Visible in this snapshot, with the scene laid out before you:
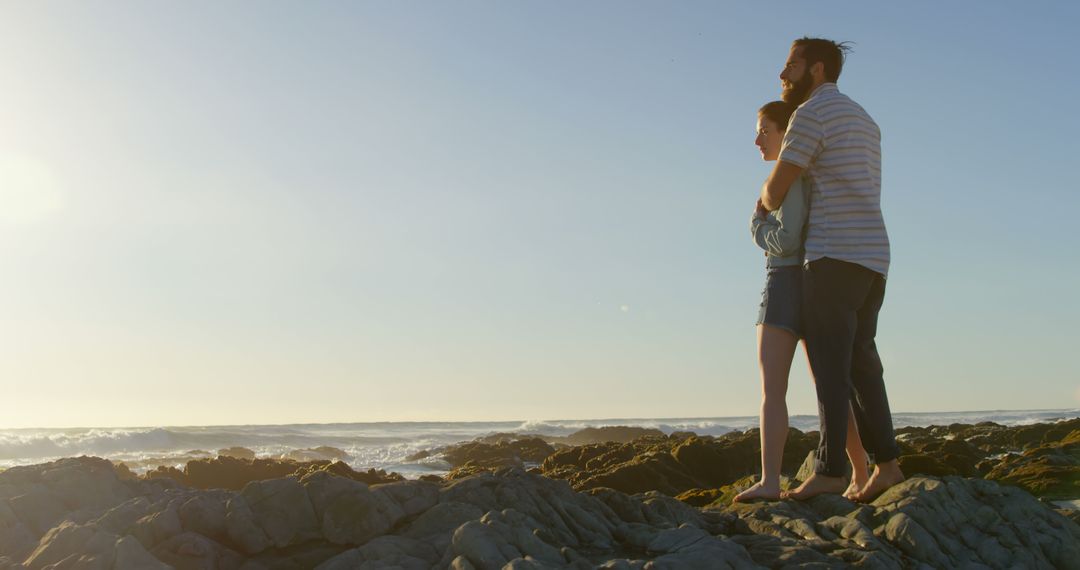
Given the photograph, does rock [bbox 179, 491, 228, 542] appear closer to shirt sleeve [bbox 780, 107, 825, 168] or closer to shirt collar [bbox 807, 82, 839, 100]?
shirt sleeve [bbox 780, 107, 825, 168]

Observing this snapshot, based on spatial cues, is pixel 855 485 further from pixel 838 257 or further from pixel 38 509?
pixel 38 509

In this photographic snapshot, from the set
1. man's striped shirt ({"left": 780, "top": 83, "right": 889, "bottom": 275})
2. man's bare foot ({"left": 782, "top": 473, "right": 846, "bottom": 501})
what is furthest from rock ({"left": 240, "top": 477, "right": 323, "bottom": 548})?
man's striped shirt ({"left": 780, "top": 83, "right": 889, "bottom": 275})

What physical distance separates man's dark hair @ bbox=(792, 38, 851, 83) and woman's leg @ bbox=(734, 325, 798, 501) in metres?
1.68

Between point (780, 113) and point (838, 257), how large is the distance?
1.10 m

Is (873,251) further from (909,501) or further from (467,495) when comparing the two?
(467,495)

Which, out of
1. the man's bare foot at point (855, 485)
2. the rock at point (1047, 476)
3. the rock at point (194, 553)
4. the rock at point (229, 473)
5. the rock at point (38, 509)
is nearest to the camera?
the rock at point (194, 553)

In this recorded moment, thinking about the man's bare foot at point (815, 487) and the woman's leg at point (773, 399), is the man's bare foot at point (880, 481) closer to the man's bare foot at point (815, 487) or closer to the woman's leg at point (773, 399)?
the man's bare foot at point (815, 487)

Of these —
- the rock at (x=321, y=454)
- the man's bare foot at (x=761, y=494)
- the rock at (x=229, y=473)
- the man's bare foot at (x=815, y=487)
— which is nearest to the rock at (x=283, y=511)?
the man's bare foot at (x=761, y=494)

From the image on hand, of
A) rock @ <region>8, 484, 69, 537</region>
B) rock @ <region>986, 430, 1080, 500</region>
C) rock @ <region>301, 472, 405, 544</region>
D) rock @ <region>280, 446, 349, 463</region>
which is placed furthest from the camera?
rock @ <region>280, 446, 349, 463</region>

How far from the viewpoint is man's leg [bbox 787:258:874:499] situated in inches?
223

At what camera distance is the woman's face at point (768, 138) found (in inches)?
242

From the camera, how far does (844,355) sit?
225 inches

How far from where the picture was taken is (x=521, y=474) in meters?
5.38

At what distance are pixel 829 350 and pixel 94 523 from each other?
13.6 ft
